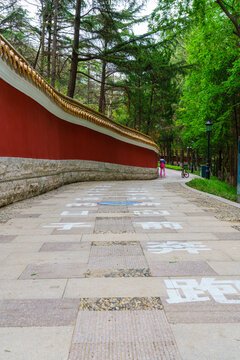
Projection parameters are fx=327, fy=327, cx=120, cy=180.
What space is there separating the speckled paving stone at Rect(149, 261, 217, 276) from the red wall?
15.7 ft

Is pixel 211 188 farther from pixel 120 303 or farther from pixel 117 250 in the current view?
pixel 120 303

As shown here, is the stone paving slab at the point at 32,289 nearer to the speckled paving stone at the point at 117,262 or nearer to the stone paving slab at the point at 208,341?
the speckled paving stone at the point at 117,262

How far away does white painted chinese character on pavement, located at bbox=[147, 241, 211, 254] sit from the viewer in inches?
149

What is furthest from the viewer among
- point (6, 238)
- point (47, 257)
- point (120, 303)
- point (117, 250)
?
point (6, 238)

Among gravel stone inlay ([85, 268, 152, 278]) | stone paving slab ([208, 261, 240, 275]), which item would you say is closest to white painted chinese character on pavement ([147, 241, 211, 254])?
stone paving slab ([208, 261, 240, 275])

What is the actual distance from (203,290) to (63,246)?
76.0 inches

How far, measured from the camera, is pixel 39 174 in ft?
31.1

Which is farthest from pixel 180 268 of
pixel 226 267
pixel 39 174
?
pixel 39 174

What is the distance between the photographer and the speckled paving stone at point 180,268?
306 centimetres

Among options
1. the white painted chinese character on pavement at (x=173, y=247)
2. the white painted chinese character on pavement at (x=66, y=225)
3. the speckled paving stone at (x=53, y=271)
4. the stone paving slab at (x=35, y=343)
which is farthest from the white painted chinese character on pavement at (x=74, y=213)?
the stone paving slab at (x=35, y=343)

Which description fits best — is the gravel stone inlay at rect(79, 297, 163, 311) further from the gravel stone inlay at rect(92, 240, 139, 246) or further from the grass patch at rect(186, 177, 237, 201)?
the grass patch at rect(186, 177, 237, 201)

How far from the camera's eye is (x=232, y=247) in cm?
397

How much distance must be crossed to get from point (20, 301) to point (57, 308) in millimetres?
327

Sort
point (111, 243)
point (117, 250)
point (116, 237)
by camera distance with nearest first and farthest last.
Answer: point (117, 250) < point (111, 243) < point (116, 237)
